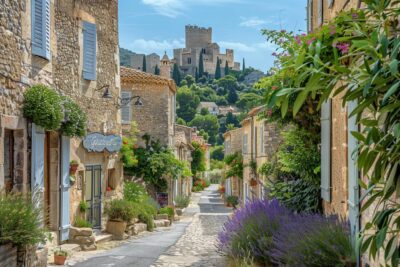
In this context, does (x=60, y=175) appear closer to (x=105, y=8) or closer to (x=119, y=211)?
(x=119, y=211)

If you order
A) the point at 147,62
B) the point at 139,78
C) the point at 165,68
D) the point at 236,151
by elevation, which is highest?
the point at 147,62

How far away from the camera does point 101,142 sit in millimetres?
11969

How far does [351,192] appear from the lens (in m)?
5.05

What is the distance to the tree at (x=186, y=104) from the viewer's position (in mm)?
91494

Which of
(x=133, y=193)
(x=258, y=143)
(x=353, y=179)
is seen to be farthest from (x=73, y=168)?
(x=258, y=143)

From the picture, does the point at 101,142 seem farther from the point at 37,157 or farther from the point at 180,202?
the point at 180,202

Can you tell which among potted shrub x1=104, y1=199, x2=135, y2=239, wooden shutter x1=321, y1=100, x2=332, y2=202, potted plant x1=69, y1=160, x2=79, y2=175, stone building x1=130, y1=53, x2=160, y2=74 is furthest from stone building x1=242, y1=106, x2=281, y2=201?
stone building x1=130, y1=53, x2=160, y2=74

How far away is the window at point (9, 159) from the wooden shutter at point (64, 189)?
192 cm

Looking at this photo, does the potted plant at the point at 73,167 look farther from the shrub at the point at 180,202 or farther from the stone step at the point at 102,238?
the shrub at the point at 180,202

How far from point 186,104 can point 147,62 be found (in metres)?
24.3

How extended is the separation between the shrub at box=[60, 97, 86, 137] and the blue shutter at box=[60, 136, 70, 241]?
0.32m

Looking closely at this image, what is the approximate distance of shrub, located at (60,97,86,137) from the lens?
9.18 meters

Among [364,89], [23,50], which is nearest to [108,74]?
[23,50]

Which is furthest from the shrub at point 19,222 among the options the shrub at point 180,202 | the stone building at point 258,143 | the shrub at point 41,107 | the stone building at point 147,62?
the stone building at point 147,62
